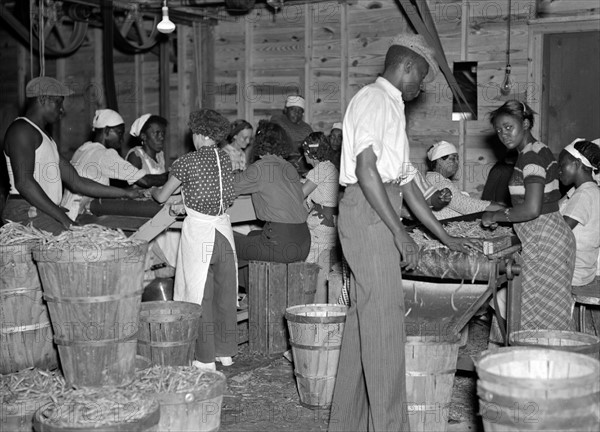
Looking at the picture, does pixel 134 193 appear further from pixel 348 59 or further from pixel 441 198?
Answer: pixel 348 59

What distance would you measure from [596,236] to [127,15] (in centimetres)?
682

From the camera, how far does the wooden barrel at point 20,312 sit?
4496mm

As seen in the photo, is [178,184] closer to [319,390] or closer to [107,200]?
[107,200]

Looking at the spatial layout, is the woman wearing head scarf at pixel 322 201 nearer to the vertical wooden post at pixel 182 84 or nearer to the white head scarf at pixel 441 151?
the white head scarf at pixel 441 151

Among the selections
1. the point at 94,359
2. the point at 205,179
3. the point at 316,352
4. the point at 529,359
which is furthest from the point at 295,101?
the point at 529,359

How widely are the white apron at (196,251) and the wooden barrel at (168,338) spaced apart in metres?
0.56

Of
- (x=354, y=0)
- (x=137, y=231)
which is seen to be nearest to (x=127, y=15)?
(x=354, y=0)

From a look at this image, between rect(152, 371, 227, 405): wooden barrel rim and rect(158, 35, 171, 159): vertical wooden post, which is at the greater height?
rect(158, 35, 171, 159): vertical wooden post

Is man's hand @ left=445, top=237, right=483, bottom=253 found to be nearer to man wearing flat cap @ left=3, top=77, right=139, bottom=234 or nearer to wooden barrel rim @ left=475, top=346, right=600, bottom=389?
wooden barrel rim @ left=475, top=346, right=600, bottom=389

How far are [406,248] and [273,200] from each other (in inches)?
110

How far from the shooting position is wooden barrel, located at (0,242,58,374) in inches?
177

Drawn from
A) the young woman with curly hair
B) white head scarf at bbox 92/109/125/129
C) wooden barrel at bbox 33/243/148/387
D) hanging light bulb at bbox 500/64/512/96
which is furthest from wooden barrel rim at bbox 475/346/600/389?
hanging light bulb at bbox 500/64/512/96

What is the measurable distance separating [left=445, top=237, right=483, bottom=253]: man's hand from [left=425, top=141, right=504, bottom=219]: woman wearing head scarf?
63.6 inches

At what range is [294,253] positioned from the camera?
6.50m
